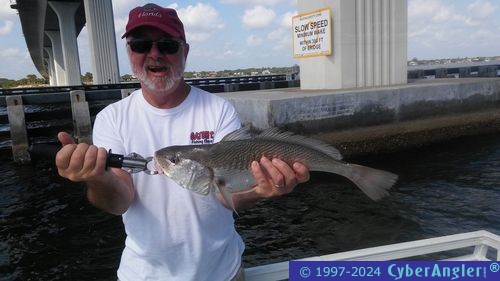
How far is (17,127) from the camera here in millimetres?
13922

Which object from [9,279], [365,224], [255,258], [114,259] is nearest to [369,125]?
[365,224]

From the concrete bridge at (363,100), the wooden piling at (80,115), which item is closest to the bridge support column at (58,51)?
the concrete bridge at (363,100)

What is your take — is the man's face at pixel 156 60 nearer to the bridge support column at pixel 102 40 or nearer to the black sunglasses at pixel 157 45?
the black sunglasses at pixel 157 45

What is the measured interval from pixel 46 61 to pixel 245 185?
110m

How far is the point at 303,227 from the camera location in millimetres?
7918

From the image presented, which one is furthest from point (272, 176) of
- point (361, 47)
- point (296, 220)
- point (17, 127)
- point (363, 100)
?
point (17, 127)

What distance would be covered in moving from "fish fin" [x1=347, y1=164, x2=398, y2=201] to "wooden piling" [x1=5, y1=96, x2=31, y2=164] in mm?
14006

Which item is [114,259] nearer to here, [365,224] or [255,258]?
[255,258]

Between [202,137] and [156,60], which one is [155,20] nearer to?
[156,60]

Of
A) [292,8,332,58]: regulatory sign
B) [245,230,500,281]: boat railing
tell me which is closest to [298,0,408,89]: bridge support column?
[292,8,332,58]: regulatory sign

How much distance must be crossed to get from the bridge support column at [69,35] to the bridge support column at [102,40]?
1161 cm

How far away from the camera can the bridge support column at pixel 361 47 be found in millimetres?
14047

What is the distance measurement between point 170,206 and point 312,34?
13.6 meters

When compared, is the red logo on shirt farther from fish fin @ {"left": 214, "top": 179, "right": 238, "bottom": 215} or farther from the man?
fish fin @ {"left": 214, "top": 179, "right": 238, "bottom": 215}
